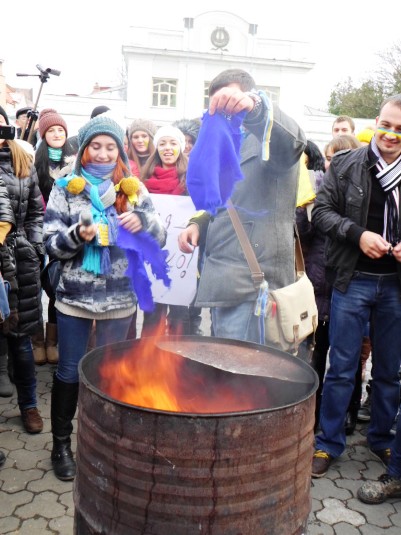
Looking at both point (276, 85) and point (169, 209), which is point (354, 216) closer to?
point (169, 209)

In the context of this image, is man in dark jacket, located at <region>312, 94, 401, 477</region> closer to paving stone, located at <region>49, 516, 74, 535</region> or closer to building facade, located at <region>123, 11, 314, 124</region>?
paving stone, located at <region>49, 516, 74, 535</region>

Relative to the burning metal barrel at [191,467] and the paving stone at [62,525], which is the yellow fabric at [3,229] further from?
the paving stone at [62,525]

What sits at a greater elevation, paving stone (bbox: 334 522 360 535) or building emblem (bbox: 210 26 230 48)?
building emblem (bbox: 210 26 230 48)

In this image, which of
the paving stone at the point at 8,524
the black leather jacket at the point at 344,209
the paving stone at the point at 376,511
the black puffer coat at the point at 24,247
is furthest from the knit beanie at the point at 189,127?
the paving stone at the point at 8,524

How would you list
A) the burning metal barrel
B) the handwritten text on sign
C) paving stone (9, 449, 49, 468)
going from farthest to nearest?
the handwritten text on sign
paving stone (9, 449, 49, 468)
the burning metal barrel

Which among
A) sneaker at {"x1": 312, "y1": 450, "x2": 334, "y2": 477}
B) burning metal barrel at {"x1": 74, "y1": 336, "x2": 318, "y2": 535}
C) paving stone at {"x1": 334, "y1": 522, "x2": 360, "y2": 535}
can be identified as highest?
burning metal barrel at {"x1": 74, "y1": 336, "x2": 318, "y2": 535}

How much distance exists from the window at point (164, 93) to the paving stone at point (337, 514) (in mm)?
33013

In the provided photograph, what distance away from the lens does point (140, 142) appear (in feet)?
14.8

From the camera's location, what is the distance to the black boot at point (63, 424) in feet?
9.48

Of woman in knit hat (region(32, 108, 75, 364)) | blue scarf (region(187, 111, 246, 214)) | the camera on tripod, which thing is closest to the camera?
blue scarf (region(187, 111, 246, 214))

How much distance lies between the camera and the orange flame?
1.85 meters

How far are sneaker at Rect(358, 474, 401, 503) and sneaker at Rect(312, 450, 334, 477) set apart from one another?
0.86 ft

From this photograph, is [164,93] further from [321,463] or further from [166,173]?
[321,463]

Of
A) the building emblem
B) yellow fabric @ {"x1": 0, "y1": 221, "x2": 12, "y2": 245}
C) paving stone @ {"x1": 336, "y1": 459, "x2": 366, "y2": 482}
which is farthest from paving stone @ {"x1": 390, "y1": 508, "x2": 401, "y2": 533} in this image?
the building emblem
